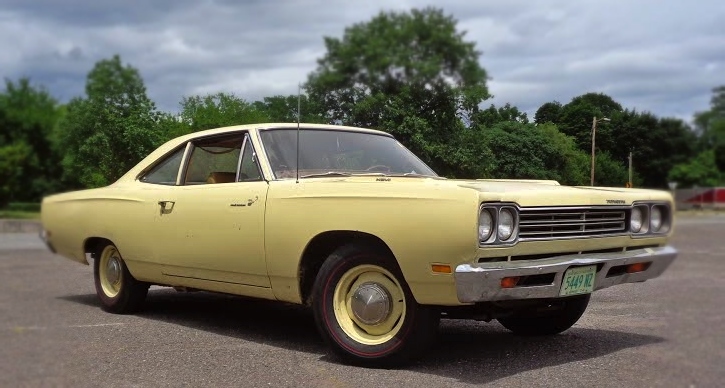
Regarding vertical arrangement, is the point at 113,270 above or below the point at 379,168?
below

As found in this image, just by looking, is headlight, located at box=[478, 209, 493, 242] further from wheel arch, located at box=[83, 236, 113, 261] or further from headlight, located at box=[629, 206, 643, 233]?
wheel arch, located at box=[83, 236, 113, 261]

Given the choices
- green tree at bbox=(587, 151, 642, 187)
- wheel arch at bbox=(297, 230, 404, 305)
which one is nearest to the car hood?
green tree at bbox=(587, 151, 642, 187)

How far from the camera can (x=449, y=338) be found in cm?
548

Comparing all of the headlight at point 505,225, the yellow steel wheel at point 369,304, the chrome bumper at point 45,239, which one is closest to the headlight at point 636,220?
the headlight at point 505,225

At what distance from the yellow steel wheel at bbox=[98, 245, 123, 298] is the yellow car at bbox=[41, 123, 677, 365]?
2 cm

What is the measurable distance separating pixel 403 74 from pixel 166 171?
2.91m

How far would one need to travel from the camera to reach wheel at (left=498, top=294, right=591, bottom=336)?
5465mm

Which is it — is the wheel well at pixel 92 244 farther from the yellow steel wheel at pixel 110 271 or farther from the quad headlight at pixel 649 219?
the quad headlight at pixel 649 219

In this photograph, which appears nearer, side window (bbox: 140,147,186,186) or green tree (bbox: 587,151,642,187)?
green tree (bbox: 587,151,642,187)

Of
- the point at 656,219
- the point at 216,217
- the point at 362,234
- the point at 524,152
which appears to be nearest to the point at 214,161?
the point at 216,217

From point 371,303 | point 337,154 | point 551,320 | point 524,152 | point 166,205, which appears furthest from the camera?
point 166,205

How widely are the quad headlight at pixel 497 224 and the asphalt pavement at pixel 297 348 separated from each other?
0.77m

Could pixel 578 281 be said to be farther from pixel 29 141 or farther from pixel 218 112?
pixel 29 141

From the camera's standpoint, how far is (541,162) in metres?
5.45
